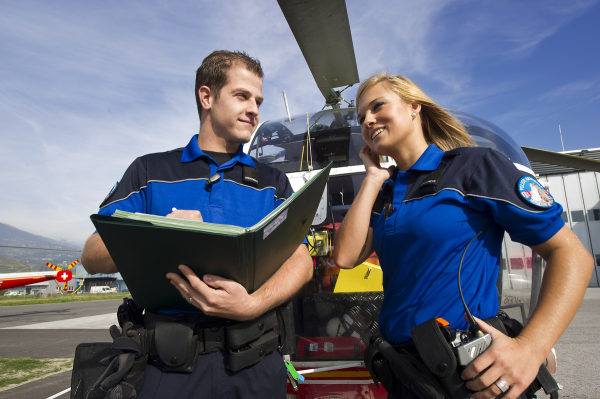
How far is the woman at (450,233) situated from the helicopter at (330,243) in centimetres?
68

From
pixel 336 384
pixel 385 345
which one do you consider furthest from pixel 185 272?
pixel 336 384

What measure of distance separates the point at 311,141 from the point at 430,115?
9.70 ft

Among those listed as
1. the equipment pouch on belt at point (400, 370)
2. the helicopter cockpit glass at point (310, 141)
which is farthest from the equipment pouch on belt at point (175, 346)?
the helicopter cockpit glass at point (310, 141)

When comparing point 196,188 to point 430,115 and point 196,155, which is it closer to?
point 196,155

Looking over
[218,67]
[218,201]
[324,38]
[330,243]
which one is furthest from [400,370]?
[324,38]

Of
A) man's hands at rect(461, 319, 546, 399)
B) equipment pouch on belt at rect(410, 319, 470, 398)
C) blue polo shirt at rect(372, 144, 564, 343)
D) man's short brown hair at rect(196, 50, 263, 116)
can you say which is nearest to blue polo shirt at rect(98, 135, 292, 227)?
man's short brown hair at rect(196, 50, 263, 116)

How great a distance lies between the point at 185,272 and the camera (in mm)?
1335

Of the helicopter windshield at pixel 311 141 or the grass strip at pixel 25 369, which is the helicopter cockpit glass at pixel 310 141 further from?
the grass strip at pixel 25 369

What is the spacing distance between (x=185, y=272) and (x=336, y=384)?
184cm

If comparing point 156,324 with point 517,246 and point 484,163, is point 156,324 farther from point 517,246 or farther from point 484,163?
point 517,246

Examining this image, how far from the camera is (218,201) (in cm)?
181

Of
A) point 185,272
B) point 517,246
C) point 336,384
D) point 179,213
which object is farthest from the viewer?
point 517,246

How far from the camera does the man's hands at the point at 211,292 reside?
52.6 inches

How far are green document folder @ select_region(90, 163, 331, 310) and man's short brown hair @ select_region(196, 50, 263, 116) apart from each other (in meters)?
0.92
